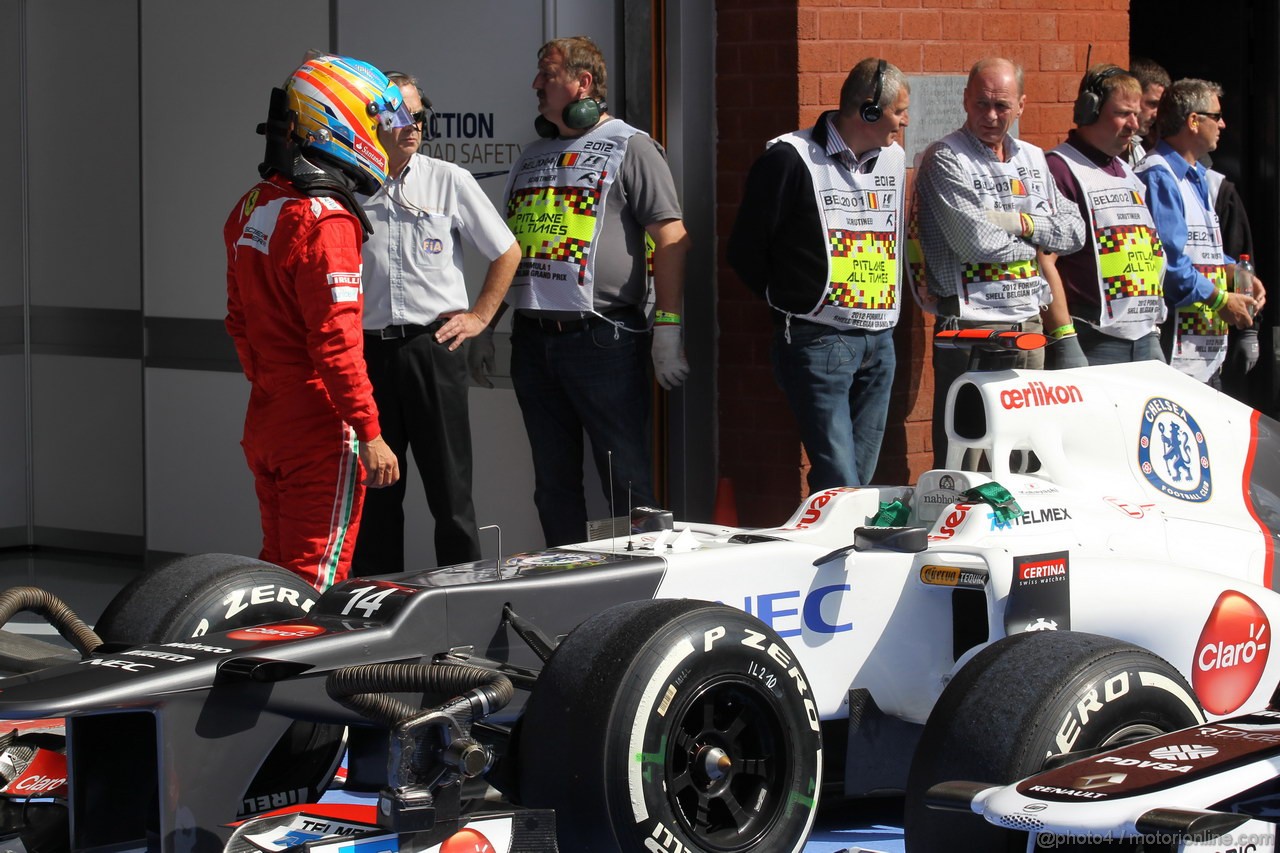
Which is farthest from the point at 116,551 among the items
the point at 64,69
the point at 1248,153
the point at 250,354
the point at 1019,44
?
the point at 1248,153

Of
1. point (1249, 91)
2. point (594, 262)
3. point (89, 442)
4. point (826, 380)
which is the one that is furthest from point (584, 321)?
point (1249, 91)

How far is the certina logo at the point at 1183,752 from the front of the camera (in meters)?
3.63

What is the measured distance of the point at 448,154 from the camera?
26.9 feet

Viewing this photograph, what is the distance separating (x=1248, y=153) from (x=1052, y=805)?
27.8 ft

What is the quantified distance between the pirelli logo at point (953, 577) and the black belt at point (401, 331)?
278 centimetres

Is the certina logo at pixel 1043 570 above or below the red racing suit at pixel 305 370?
below

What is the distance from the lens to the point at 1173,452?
564 cm

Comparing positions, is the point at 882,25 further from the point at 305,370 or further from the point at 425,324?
the point at 305,370

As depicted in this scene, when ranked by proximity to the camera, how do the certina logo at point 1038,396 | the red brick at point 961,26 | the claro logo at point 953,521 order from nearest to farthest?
1. the claro logo at point 953,521
2. the certina logo at point 1038,396
3. the red brick at point 961,26

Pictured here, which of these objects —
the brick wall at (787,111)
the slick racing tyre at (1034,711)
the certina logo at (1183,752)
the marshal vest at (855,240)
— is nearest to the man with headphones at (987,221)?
the marshal vest at (855,240)

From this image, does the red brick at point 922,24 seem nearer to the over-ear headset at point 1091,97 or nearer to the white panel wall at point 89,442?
the over-ear headset at point 1091,97

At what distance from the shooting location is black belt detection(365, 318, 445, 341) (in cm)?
692

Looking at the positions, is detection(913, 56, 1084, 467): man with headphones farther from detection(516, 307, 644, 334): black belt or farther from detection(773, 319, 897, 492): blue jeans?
detection(516, 307, 644, 334): black belt

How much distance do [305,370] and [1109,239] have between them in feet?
13.0
